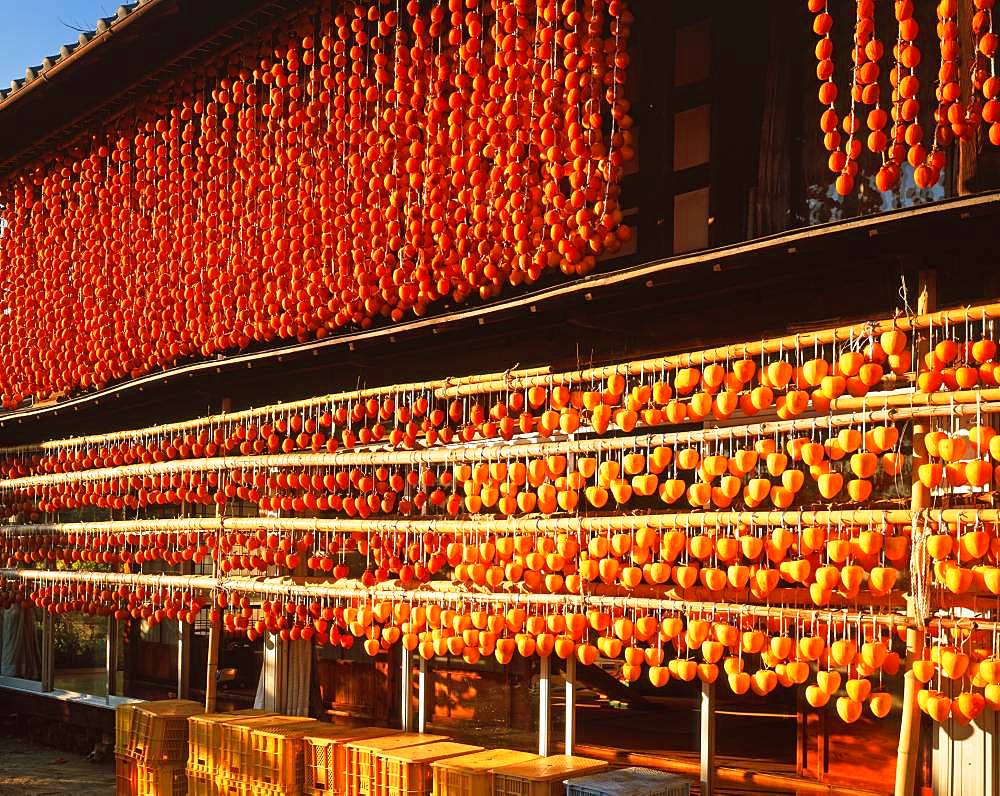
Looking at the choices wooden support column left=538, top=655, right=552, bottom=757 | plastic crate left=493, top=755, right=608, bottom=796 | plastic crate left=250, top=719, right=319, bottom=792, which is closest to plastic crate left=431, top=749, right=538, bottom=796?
plastic crate left=493, top=755, right=608, bottom=796

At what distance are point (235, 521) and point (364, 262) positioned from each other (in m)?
2.74

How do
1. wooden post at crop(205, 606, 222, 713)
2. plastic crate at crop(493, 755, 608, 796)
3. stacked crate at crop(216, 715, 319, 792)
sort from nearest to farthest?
plastic crate at crop(493, 755, 608, 796) < stacked crate at crop(216, 715, 319, 792) < wooden post at crop(205, 606, 222, 713)

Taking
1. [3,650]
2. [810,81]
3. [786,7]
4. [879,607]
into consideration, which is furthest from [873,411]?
[3,650]

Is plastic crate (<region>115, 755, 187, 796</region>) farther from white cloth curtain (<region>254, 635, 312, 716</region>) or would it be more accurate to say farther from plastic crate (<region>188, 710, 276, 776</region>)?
white cloth curtain (<region>254, 635, 312, 716</region>)

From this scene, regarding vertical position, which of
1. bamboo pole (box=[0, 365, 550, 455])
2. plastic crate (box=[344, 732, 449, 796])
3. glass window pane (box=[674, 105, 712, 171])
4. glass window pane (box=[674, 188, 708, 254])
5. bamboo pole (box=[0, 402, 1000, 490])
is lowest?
plastic crate (box=[344, 732, 449, 796])

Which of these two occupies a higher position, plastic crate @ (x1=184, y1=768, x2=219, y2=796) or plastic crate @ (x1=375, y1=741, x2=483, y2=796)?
plastic crate @ (x1=375, y1=741, x2=483, y2=796)

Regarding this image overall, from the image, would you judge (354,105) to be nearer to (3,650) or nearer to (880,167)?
(880,167)

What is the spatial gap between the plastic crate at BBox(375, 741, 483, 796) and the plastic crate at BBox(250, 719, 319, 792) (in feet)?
3.42

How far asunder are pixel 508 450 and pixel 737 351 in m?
1.95

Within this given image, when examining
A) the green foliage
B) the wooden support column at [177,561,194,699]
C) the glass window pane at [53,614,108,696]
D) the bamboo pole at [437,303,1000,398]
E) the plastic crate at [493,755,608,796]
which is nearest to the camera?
the bamboo pole at [437,303,1000,398]

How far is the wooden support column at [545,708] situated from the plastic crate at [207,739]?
113 inches

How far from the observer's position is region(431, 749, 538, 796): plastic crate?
7.41 meters

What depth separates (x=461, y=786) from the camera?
24.6 feet

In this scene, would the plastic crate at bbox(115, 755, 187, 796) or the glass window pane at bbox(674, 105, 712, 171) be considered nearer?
the glass window pane at bbox(674, 105, 712, 171)
